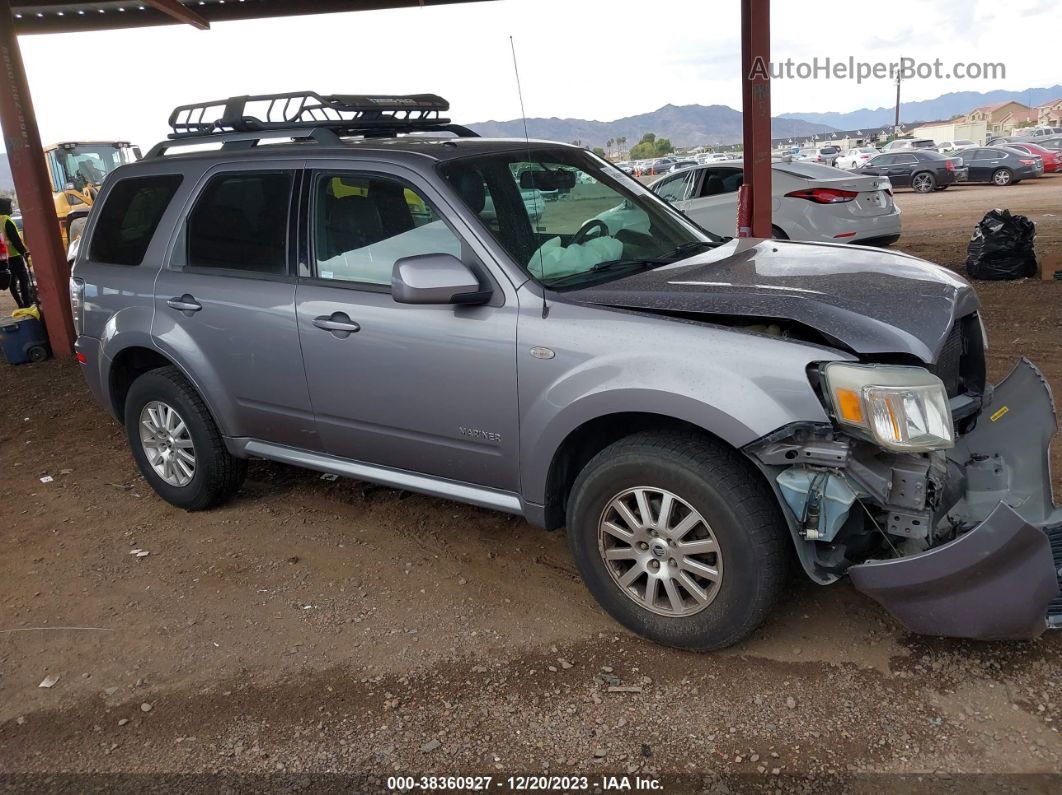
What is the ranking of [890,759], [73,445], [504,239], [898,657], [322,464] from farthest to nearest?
[73,445] → [322,464] → [504,239] → [898,657] → [890,759]

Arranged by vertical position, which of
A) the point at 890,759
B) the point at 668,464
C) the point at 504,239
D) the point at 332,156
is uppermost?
the point at 332,156

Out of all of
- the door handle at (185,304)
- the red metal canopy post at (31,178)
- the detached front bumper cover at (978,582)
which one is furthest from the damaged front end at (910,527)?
the red metal canopy post at (31,178)

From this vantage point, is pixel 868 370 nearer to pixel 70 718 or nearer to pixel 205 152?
pixel 70 718

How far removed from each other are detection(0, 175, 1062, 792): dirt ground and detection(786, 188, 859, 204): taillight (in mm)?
6944

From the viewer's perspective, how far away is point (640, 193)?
443 centimetres

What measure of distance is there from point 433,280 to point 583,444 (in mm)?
879

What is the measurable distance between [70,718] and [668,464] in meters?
2.38

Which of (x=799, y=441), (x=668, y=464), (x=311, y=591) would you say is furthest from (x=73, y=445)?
(x=799, y=441)

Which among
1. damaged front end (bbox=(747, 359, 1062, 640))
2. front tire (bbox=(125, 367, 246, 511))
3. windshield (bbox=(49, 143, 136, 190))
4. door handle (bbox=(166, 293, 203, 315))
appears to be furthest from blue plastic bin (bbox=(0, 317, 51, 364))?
windshield (bbox=(49, 143, 136, 190))

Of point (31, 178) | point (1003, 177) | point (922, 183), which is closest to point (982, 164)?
point (1003, 177)

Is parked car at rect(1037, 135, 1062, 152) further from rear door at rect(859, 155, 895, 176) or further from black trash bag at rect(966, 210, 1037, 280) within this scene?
black trash bag at rect(966, 210, 1037, 280)

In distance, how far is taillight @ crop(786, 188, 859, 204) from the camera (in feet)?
32.6

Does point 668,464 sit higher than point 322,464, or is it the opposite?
point 668,464

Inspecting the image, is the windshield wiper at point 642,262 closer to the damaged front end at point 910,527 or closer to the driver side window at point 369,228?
the driver side window at point 369,228
